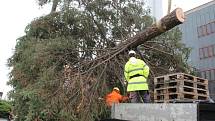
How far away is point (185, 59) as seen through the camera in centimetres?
1172

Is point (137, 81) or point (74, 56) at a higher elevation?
point (74, 56)

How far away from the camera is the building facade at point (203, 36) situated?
3291 centimetres

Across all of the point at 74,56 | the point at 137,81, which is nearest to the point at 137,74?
the point at 137,81

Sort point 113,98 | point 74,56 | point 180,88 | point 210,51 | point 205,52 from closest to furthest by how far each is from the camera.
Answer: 1. point 180,88
2. point 113,98
3. point 74,56
4. point 210,51
5. point 205,52

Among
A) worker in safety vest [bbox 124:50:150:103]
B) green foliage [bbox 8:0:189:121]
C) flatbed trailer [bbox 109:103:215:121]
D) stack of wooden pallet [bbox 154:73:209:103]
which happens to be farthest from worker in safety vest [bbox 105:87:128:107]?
flatbed trailer [bbox 109:103:215:121]

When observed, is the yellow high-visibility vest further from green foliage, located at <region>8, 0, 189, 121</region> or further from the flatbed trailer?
the flatbed trailer

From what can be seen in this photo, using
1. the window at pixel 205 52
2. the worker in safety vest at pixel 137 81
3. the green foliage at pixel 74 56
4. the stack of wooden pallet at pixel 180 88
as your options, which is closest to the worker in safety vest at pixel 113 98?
the green foliage at pixel 74 56

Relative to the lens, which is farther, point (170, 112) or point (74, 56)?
point (74, 56)

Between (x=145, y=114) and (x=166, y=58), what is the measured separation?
5.62m

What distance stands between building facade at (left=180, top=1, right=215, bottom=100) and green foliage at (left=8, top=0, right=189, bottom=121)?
21.6m

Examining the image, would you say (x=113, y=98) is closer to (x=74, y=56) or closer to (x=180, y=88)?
(x=180, y=88)

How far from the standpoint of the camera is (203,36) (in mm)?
34062

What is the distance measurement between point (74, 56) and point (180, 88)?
387 centimetres

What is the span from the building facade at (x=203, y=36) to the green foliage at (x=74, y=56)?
2163 cm
